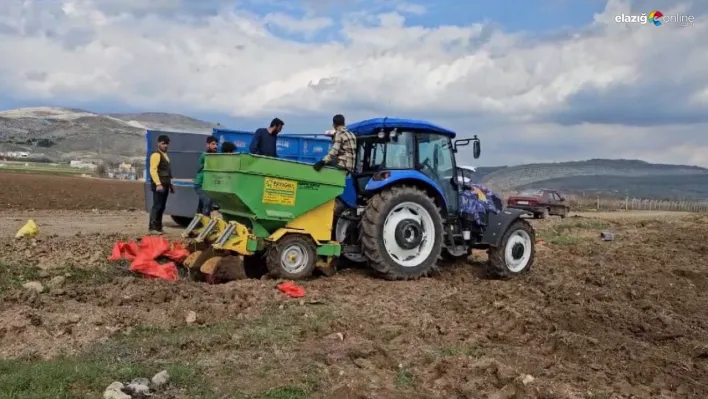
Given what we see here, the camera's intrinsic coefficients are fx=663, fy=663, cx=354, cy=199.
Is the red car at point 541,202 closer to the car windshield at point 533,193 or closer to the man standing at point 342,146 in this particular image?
the car windshield at point 533,193

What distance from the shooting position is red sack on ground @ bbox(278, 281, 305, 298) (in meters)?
7.41

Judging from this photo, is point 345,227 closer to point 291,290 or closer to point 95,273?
point 291,290

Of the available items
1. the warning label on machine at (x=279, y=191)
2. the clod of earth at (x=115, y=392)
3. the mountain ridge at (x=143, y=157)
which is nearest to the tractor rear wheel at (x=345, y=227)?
the warning label on machine at (x=279, y=191)

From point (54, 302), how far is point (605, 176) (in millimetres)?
77956

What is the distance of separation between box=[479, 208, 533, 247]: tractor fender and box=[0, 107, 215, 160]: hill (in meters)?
92.7

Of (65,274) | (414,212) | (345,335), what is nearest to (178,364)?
(345,335)

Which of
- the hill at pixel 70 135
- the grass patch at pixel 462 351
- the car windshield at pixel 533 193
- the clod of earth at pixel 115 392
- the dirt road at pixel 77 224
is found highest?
the hill at pixel 70 135

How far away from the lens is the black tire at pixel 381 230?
28.8ft

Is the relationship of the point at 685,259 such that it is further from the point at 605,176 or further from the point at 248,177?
the point at 605,176

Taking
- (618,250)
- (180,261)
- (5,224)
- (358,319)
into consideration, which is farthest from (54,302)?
(618,250)

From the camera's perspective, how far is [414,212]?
9266 mm

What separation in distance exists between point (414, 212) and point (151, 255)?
357 centimetres

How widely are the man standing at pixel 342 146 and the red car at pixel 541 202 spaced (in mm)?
21878

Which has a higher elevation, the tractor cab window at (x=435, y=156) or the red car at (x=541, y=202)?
the tractor cab window at (x=435, y=156)
